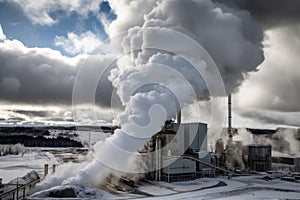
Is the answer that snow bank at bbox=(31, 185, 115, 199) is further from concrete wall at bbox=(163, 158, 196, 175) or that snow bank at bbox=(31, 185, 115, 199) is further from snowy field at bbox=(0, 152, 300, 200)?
concrete wall at bbox=(163, 158, 196, 175)

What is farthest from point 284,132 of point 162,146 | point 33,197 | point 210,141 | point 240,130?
point 33,197

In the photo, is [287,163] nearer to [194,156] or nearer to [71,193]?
[194,156]

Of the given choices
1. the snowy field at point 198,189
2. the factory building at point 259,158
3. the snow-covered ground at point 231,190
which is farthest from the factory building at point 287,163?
the snow-covered ground at point 231,190

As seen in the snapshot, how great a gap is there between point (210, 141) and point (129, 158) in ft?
74.1

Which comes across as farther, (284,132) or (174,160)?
(284,132)

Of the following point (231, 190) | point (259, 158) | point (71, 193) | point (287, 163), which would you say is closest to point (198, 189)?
point (231, 190)

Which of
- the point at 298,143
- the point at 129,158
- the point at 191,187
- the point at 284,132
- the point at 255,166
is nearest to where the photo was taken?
the point at 191,187

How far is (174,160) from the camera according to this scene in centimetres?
3241

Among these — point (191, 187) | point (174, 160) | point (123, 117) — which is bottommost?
point (191, 187)

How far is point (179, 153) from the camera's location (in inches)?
1475

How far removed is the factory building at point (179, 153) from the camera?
1276 inches

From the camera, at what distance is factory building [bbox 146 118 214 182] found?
3241 centimetres

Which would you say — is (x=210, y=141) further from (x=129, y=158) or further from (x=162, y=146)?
(x=129, y=158)

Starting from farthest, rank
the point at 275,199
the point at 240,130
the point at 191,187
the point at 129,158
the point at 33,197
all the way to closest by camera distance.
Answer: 1. the point at 240,130
2. the point at 129,158
3. the point at 191,187
4. the point at 275,199
5. the point at 33,197
